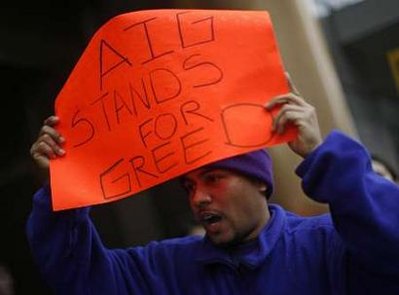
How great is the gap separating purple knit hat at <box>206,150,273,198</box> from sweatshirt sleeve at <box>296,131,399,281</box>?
18 cm

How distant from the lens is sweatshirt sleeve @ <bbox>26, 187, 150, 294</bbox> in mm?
1497

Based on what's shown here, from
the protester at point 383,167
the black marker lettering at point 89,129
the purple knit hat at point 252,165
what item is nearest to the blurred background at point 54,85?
the protester at point 383,167

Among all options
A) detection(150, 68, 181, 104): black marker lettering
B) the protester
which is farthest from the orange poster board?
the protester

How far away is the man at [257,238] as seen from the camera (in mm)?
1299

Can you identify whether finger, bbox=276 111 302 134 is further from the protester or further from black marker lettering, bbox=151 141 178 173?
the protester

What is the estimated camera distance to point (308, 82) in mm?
2775

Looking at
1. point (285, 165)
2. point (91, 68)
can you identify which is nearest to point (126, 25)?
point (91, 68)

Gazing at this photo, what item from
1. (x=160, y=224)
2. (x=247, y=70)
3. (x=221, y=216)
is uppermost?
(x=247, y=70)

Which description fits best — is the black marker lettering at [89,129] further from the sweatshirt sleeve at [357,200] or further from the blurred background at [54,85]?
the blurred background at [54,85]

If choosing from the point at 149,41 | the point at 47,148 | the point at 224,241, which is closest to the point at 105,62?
the point at 149,41

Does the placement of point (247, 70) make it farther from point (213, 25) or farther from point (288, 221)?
point (288, 221)

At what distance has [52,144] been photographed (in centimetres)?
154

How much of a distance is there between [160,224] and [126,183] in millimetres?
2296

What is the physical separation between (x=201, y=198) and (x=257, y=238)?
140 mm
